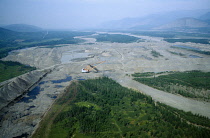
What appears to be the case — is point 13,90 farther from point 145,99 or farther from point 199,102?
point 199,102

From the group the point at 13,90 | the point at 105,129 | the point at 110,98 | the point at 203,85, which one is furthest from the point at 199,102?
the point at 13,90

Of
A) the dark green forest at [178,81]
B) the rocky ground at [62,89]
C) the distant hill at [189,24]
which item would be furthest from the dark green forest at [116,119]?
the distant hill at [189,24]

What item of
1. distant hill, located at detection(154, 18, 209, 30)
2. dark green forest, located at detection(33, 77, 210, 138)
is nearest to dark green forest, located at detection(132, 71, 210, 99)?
dark green forest, located at detection(33, 77, 210, 138)

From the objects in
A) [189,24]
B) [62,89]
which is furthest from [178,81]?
[189,24]

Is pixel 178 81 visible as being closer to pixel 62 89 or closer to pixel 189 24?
pixel 62 89

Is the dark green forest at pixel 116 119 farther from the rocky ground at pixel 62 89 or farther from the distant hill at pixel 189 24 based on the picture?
the distant hill at pixel 189 24

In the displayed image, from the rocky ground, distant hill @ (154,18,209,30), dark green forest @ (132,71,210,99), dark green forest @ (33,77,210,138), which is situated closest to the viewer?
dark green forest @ (33,77,210,138)

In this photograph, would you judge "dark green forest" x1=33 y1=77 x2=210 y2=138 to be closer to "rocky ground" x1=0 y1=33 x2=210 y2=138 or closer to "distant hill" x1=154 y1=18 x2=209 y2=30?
"rocky ground" x1=0 y1=33 x2=210 y2=138
